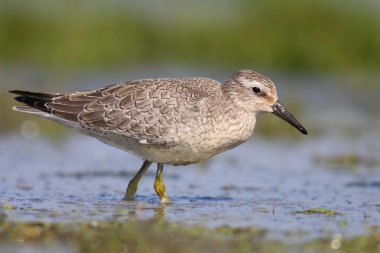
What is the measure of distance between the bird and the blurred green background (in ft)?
28.5

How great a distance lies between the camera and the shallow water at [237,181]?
29.9 ft

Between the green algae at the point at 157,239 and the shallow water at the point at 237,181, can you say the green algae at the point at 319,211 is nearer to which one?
the shallow water at the point at 237,181

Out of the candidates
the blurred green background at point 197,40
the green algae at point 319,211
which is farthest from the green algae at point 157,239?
the blurred green background at point 197,40

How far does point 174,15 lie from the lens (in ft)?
74.0

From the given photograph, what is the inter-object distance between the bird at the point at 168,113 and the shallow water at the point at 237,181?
2.06 ft

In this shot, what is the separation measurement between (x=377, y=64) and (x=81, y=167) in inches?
374

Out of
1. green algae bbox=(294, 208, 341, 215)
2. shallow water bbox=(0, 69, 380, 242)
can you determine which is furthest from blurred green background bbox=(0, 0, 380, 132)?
green algae bbox=(294, 208, 341, 215)

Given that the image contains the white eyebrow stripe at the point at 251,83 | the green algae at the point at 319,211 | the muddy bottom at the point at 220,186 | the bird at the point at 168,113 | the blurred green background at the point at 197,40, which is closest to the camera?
the muddy bottom at the point at 220,186

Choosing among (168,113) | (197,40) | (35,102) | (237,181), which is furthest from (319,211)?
(197,40)

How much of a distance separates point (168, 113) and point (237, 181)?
7.89 ft

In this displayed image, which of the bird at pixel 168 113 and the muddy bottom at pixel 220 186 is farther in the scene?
the bird at pixel 168 113

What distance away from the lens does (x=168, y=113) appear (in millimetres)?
10258

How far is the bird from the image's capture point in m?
10.1

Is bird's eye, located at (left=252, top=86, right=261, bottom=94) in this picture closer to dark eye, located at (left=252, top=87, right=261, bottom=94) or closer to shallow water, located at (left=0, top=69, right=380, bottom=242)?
dark eye, located at (left=252, top=87, right=261, bottom=94)
